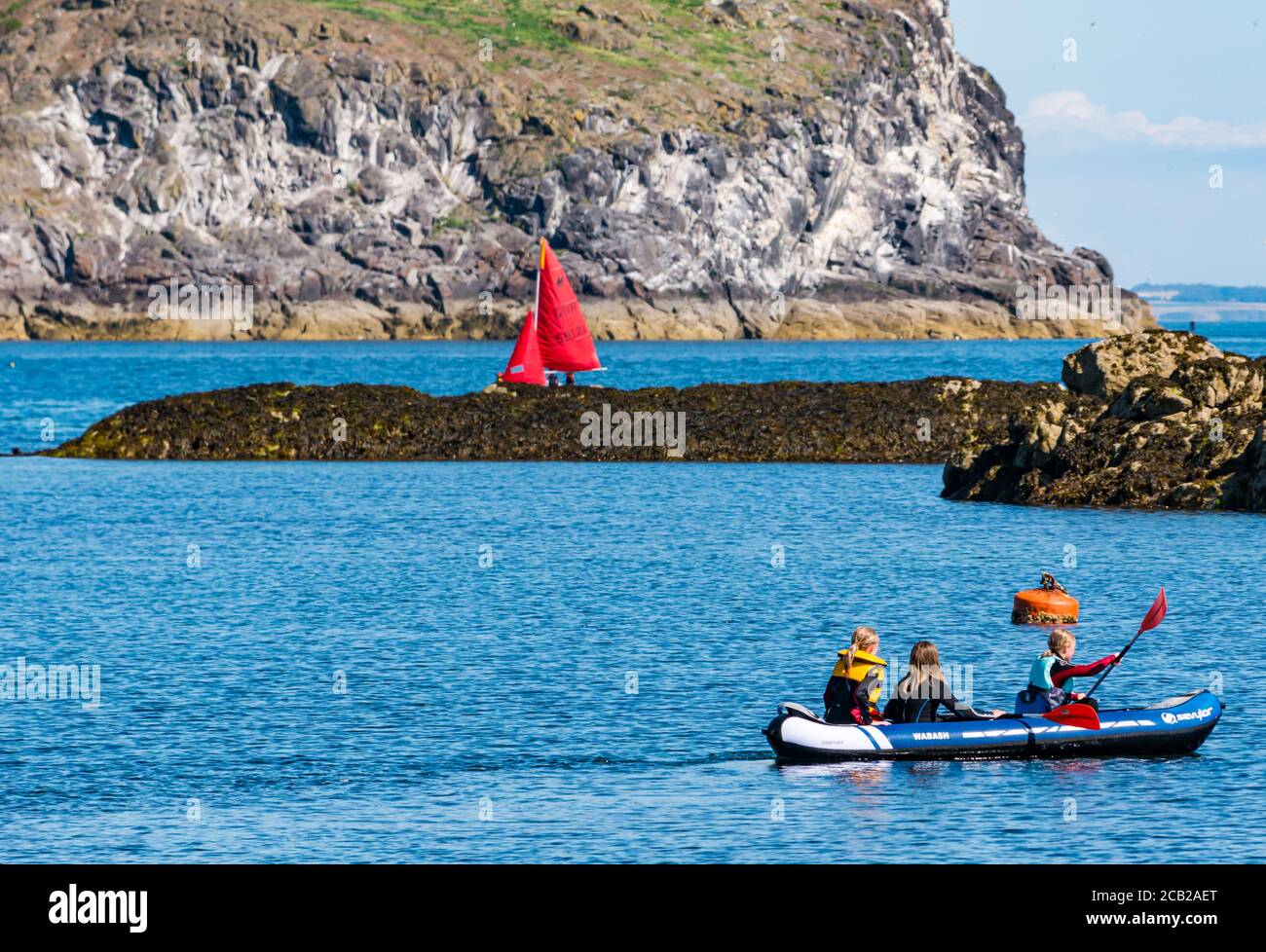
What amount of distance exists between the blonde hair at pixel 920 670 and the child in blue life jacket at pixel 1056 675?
1.56 meters

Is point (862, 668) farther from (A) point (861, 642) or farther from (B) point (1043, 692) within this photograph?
(B) point (1043, 692)

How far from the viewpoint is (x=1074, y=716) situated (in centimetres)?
2742

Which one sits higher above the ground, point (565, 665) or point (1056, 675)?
point (1056, 675)

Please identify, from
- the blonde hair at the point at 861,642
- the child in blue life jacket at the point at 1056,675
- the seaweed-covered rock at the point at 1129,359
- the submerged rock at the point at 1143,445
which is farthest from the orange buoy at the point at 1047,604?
the seaweed-covered rock at the point at 1129,359

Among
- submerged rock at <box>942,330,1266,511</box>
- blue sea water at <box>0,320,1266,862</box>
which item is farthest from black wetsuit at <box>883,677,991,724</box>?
submerged rock at <box>942,330,1266,511</box>

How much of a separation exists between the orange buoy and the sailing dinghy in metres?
72.1

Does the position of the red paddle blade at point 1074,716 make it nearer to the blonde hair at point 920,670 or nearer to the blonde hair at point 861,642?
the blonde hair at point 920,670

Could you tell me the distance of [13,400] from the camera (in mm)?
139750

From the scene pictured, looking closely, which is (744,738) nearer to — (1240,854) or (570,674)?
(570,674)

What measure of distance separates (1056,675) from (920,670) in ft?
6.82

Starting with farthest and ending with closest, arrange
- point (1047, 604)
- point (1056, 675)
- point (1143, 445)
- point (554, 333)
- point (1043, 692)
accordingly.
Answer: point (554, 333), point (1143, 445), point (1047, 604), point (1043, 692), point (1056, 675)

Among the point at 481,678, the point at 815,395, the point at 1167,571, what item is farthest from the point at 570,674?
the point at 815,395

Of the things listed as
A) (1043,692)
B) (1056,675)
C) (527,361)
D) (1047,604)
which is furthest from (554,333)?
(1056,675)
